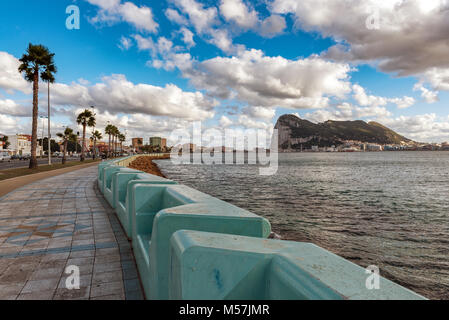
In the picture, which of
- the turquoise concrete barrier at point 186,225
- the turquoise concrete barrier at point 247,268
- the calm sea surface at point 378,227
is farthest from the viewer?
the calm sea surface at point 378,227

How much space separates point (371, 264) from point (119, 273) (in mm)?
7850

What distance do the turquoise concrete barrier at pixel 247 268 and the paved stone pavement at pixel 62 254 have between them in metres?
2.11

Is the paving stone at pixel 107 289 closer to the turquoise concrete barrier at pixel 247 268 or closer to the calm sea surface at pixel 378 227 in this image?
the turquoise concrete barrier at pixel 247 268

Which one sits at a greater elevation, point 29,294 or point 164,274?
point 164,274

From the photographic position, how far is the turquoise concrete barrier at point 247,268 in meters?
1.48

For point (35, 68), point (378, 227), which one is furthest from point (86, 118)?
point (378, 227)

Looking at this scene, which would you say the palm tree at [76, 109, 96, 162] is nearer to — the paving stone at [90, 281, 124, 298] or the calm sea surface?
the calm sea surface

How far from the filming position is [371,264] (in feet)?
28.7

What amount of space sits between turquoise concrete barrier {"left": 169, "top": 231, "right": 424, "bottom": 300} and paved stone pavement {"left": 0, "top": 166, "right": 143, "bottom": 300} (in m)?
2.11

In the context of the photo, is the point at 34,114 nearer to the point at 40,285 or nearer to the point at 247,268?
the point at 40,285

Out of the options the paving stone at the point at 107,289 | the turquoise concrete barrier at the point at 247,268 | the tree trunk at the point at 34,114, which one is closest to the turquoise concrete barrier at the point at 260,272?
the turquoise concrete barrier at the point at 247,268
